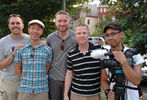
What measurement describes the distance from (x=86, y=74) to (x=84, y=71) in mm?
54

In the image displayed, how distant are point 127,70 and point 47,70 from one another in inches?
59.7

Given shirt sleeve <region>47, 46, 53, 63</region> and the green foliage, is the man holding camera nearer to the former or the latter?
shirt sleeve <region>47, 46, 53, 63</region>

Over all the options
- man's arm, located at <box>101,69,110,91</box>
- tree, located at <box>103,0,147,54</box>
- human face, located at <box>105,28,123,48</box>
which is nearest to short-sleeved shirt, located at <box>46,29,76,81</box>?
man's arm, located at <box>101,69,110,91</box>

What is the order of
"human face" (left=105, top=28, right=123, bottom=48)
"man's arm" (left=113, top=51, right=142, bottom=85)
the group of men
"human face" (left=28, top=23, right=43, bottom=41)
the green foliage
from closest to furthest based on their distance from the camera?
"man's arm" (left=113, top=51, right=142, bottom=85), "human face" (left=105, top=28, right=123, bottom=48), the group of men, "human face" (left=28, top=23, right=43, bottom=41), the green foliage

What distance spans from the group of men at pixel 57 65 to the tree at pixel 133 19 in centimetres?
75

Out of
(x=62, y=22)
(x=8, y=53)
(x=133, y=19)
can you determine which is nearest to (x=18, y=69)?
(x=8, y=53)

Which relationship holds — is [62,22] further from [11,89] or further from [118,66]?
[11,89]

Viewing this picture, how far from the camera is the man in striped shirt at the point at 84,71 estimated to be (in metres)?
2.54

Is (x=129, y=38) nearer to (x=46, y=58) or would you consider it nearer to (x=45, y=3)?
(x=46, y=58)

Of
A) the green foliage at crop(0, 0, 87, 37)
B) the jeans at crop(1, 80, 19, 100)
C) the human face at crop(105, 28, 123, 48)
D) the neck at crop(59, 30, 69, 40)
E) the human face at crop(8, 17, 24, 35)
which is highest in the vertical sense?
the green foliage at crop(0, 0, 87, 37)

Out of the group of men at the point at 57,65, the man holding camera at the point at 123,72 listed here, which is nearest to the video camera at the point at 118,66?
the man holding camera at the point at 123,72

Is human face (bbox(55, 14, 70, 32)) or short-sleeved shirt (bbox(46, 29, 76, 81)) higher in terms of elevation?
human face (bbox(55, 14, 70, 32))

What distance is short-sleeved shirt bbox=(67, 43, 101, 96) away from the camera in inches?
99.9

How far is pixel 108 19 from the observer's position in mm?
3475
